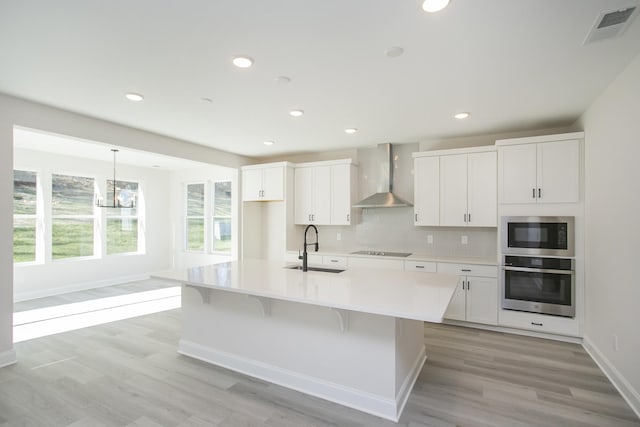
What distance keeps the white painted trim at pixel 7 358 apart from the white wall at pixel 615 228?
17.1 ft

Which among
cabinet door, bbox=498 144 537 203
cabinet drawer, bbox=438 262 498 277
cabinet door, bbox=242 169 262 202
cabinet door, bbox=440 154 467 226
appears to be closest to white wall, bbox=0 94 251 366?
cabinet door, bbox=242 169 262 202

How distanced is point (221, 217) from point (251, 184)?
181cm

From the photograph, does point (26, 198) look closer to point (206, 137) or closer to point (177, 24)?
point (206, 137)

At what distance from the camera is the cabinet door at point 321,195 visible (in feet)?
16.8

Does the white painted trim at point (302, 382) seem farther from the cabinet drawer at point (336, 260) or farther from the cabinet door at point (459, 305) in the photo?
the cabinet drawer at point (336, 260)

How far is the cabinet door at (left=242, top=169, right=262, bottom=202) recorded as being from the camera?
18.1 ft

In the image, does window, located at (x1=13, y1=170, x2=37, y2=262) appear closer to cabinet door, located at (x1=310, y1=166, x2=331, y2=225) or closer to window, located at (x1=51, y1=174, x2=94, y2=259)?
window, located at (x1=51, y1=174, x2=94, y2=259)

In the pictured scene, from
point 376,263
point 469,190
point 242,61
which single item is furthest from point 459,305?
point 242,61

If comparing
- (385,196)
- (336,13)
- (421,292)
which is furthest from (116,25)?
(385,196)

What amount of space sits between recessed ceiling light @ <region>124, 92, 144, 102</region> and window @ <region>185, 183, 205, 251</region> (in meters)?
4.36

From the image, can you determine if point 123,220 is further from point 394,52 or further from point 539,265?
point 539,265

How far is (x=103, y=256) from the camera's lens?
6426 millimetres

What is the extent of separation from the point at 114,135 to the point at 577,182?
536cm

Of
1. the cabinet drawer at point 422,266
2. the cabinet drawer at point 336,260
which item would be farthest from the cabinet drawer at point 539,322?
the cabinet drawer at point 336,260
